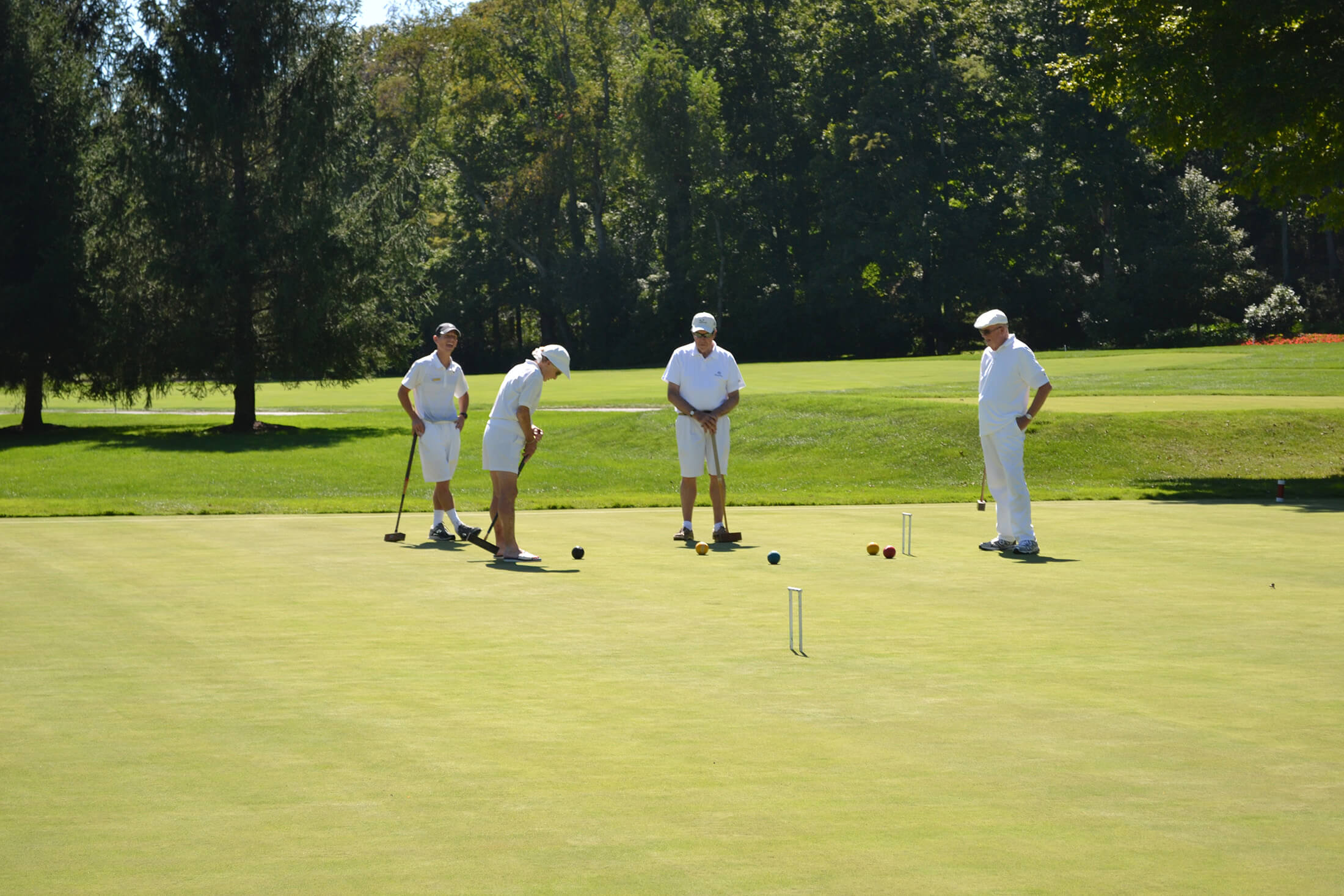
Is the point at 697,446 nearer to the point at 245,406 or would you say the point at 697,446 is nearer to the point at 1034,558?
the point at 1034,558

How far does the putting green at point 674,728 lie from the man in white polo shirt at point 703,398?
9.01ft

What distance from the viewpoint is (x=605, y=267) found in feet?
259

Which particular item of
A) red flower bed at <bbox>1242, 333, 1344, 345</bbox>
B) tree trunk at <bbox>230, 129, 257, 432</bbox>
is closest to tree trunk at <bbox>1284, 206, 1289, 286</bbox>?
red flower bed at <bbox>1242, 333, 1344, 345</bbox>

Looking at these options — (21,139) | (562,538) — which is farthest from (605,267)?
(562,538)

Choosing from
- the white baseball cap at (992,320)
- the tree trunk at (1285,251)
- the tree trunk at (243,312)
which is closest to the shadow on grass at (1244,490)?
the white baseball cap at (992,320)

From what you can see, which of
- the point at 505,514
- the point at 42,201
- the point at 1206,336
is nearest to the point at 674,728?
the point at 505,514

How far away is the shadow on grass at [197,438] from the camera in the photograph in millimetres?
33062

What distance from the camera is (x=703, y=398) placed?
51.1 ft

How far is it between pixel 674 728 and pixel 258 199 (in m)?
34.7

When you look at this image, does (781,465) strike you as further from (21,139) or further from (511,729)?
(21,139)

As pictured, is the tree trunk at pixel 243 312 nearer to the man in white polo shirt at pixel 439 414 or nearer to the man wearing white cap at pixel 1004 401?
the man in white polo shirt at pixel 439 414

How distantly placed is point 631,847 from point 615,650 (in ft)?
12.0

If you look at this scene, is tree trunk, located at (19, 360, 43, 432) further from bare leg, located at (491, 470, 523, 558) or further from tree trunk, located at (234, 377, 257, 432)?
bare leg, located at (491, 470, 523, 558)

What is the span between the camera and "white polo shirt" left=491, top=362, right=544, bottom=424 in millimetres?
13719
